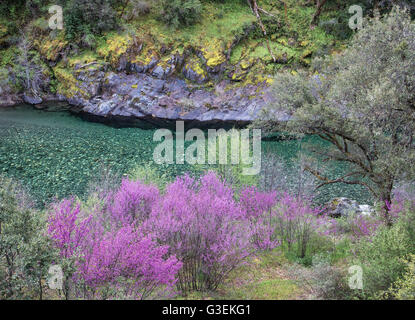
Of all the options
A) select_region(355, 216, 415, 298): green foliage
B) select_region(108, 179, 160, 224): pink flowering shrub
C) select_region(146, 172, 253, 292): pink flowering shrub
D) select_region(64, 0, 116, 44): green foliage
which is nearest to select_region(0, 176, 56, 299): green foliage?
select_region(146, 172, 253, 292): pink flowering shrub

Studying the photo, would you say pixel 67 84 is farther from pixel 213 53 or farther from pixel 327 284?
pixel 327 284

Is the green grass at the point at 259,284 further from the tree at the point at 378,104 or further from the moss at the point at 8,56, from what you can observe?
the moss at the point at 8,56

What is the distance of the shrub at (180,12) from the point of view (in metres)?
41.6

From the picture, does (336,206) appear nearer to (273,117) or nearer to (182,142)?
(273,117)

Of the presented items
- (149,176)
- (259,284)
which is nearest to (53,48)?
(149,176)

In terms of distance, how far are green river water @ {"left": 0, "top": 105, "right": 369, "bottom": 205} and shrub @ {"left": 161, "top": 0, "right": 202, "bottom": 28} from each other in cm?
1487

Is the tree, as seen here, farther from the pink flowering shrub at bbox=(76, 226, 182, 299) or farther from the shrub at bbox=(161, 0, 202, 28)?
the shrub at bbox=(161, 0, 202, 28)

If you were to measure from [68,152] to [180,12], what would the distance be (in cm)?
2211

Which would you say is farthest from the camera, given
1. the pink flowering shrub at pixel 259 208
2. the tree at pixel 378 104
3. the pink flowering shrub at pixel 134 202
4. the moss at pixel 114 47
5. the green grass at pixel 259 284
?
the moss at pixel 114 47

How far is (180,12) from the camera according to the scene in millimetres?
42312

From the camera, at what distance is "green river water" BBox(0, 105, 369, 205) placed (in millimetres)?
26562

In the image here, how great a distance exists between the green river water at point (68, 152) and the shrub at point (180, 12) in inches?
585

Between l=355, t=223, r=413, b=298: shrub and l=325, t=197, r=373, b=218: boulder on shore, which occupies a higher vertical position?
l=355, t=223, r=413, b=298: shrub

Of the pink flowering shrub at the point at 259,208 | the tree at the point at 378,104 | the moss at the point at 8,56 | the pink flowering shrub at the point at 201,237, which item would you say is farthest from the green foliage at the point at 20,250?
the moss at the point at 8,56
